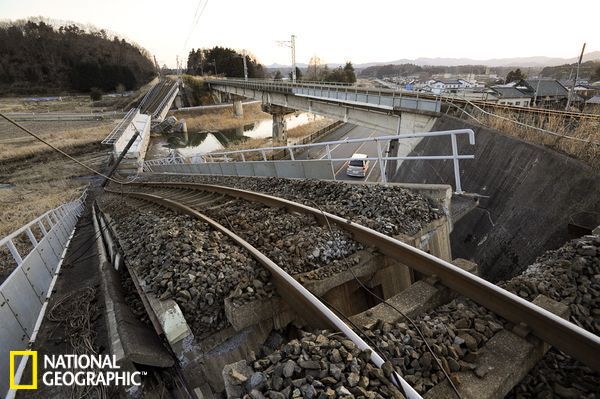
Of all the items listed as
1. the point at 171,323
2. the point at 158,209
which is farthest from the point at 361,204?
the point at 158,209

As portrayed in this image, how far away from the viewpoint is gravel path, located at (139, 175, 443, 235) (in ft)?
14.8

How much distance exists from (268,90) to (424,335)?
136ft

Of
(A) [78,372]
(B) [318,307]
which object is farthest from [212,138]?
(B) [318,307]

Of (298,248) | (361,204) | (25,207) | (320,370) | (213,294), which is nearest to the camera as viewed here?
(320,370)

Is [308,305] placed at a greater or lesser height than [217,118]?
greater

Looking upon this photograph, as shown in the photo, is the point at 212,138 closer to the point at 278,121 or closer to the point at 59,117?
the point at 278,121

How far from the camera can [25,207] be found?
746 inches

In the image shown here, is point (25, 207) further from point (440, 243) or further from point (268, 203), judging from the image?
point (440, 243)

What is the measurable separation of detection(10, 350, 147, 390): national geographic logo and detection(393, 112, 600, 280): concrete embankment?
223 inches

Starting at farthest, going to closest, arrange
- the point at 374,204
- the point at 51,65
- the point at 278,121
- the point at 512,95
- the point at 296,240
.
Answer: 1. the point at 51,65
2. the point at 512,95
3. the point at 278,121
4. the point at 374,204
5. the point at 296,240

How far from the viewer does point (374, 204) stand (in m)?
5.17

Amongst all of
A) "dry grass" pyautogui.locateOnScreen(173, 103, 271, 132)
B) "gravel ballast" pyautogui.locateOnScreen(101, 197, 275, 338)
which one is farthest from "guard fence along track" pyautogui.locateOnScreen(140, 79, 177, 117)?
"gravel ballast" pyautogui.locateOnScreen(101, 197, 275, 338)

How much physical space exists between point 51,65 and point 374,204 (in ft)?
389

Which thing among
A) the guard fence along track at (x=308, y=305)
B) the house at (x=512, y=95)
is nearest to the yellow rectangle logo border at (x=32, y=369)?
the guard fence along track at (x=308, y=305)
